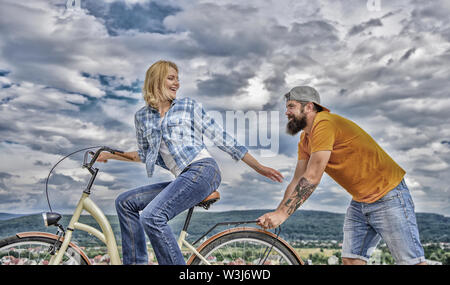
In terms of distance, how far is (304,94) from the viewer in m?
3.27

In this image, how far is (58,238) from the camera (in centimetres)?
313

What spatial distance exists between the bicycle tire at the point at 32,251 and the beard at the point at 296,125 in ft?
6.39

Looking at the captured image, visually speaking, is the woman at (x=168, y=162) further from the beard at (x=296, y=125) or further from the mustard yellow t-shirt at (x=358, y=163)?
the mustard yellow t-shirt at (x=358, y=163)

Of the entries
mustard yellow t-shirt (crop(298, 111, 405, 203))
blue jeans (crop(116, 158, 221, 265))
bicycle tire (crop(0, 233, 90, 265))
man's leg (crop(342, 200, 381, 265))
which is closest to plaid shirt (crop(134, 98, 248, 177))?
blue jeans (crop(116, 158, 221, 265))

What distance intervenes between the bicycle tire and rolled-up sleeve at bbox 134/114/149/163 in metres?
0.91

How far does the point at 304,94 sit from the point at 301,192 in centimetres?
Answer: 81

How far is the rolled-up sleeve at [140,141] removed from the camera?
11.2 ft

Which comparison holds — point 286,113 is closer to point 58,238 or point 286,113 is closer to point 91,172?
point 91,172

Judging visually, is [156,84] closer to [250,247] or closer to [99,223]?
[99,223]

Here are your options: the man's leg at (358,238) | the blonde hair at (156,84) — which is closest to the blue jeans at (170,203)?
the blonde hair at (156,84)

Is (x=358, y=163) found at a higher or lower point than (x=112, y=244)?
higher

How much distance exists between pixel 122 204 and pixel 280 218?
124cm

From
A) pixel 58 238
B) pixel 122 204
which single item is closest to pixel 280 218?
pixel 122 204

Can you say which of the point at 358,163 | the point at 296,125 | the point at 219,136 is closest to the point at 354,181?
the point at 358,163
